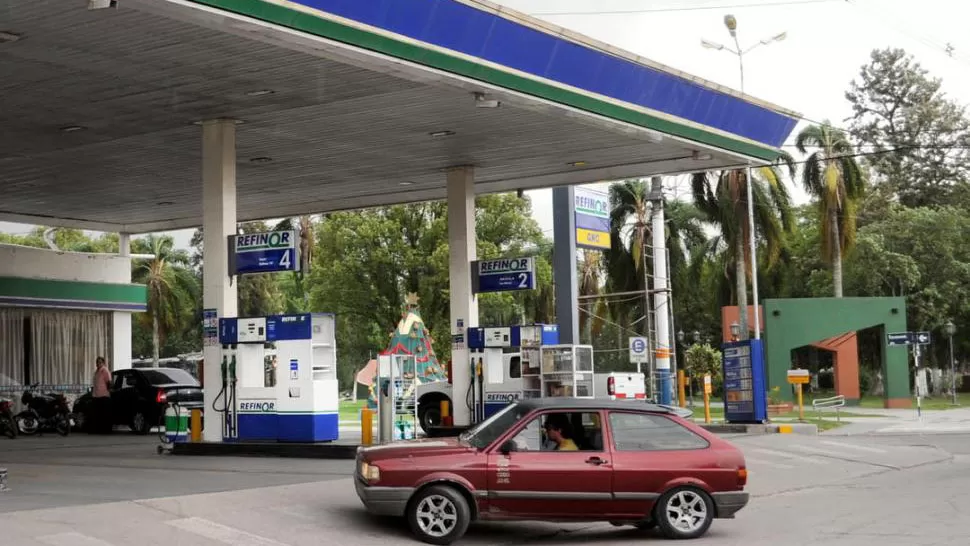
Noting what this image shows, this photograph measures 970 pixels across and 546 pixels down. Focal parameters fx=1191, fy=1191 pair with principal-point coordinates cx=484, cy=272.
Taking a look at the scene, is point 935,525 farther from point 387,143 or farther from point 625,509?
point 387,143

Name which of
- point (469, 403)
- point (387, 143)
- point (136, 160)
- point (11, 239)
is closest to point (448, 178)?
point (387, 143)

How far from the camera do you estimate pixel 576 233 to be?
30969 millimetres

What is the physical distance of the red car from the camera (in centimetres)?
1166

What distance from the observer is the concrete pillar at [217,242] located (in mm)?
21188

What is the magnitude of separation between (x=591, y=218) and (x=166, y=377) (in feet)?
38.4

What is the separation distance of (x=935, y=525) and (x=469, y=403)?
14.5 m

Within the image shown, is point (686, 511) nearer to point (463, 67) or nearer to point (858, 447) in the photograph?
point (463, 67)

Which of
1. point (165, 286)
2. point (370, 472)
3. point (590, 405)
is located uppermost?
point (165, 286)

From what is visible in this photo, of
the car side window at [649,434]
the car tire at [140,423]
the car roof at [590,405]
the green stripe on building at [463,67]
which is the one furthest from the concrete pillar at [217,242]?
the car side window at [649,434]

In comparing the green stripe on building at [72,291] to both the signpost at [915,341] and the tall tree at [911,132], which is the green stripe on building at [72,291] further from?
the tall tree at [911,132]

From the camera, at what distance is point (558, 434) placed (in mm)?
11992

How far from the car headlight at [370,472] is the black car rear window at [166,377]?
1843 centimetres

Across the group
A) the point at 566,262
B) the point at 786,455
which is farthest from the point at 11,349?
the point at 786,455

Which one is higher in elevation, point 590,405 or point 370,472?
point 590,405
